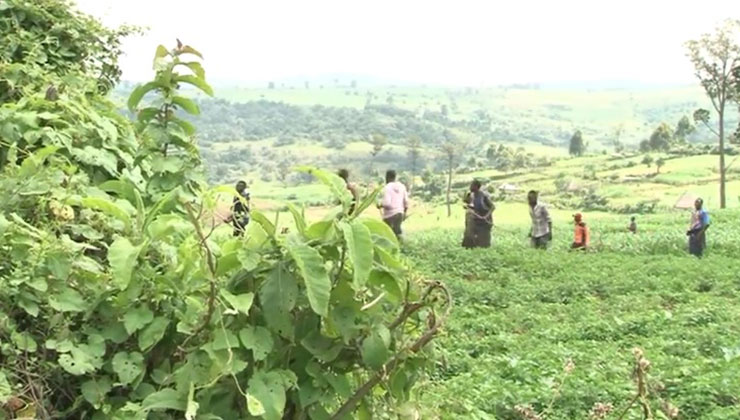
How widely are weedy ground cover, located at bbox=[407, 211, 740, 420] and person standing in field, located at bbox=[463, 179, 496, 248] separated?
37cm

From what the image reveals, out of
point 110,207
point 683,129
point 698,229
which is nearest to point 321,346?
point 110,207

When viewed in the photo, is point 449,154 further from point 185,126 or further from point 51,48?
point 185,126

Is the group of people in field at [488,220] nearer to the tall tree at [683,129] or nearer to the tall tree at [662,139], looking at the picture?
the tall tree at [683,129]

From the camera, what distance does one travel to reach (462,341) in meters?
8.68

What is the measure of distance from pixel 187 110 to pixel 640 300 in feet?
29.8

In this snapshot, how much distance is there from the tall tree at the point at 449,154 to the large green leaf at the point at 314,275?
36432 mm

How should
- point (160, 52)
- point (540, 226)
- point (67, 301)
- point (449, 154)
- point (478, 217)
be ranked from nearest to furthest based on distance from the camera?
point (67, 301) → point (160, 52) → point (478, 217) → point (540, 226) → point (449, 154)

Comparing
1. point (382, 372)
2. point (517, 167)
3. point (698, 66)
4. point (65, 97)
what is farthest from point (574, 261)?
point (517, 167)

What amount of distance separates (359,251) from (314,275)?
13 centimetres

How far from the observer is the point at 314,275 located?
2199 mm

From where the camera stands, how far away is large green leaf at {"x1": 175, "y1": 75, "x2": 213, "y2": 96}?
2.88 m

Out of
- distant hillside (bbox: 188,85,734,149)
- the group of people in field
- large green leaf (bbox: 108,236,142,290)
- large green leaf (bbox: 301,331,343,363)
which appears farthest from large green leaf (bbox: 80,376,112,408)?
distant hillside (bbox: 188,85,734,149)

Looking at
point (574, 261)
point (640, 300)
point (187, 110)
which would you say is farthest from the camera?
point (574, 261)

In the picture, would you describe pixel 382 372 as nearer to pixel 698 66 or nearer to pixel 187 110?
pixel 187 110
